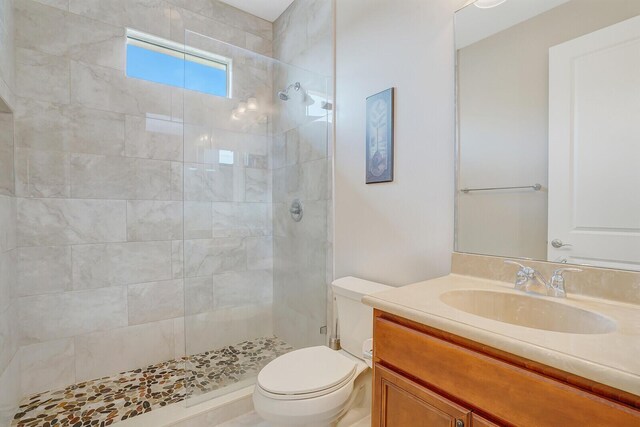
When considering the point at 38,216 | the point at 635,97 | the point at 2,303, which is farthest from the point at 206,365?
the point at 635,97

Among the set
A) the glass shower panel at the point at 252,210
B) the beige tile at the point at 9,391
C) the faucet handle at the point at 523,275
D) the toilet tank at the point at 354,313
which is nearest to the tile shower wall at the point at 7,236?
the beige tile at the point at 9,391

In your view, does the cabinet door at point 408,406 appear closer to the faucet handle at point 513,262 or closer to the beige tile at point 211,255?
the faucet handle at point 513,262

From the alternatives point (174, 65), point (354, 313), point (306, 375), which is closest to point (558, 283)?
point (354, 313)

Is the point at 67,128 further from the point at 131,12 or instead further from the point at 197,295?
the point at 197,295

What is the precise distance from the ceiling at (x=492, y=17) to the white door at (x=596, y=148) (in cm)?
19

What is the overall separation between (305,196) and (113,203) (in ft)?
4.55

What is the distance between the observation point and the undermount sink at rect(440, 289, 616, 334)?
0.91 m

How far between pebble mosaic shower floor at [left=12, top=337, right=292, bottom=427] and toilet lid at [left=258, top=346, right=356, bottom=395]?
669 mm

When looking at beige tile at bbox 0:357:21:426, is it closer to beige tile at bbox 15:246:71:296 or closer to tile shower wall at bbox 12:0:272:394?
A: tile shower wall at bbox 12:0:272:394

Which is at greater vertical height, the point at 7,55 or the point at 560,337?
the point at 7,55

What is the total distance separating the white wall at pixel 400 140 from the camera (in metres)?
1.46

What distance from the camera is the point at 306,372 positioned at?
1414mm

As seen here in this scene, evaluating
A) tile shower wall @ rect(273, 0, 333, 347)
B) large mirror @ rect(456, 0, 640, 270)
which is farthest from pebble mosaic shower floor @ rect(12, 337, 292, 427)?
large mirror @ rect(456, 0, 640, 270)

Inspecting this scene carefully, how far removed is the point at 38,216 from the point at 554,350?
2.68m
